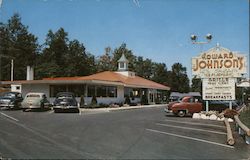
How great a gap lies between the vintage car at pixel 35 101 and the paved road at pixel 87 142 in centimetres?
18

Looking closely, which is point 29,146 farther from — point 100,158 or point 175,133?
point 175,133

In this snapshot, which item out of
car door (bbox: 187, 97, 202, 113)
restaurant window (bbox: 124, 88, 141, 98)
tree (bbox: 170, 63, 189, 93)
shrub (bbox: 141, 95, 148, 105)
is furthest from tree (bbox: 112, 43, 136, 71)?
car door (bbox: 187, 97, 202, 113)

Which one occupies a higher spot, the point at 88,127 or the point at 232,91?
the point at 232,91

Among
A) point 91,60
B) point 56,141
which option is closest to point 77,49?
point 91,60

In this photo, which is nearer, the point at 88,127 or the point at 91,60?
the point at 91,60

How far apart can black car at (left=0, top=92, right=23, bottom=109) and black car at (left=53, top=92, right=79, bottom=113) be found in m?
1.02

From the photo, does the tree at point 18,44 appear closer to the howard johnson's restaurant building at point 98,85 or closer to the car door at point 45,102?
the howard johnson's restaurant building at point 98,85

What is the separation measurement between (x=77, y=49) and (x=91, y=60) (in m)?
0.41

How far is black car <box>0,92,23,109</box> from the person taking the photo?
846 cm

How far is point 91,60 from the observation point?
7.83 meters

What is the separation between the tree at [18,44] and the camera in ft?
24.9

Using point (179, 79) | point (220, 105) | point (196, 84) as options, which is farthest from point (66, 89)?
point (220, 105)

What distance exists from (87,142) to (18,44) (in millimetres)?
2744

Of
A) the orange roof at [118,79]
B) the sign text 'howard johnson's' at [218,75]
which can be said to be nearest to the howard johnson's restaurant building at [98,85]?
the orange roof at [118,79]
